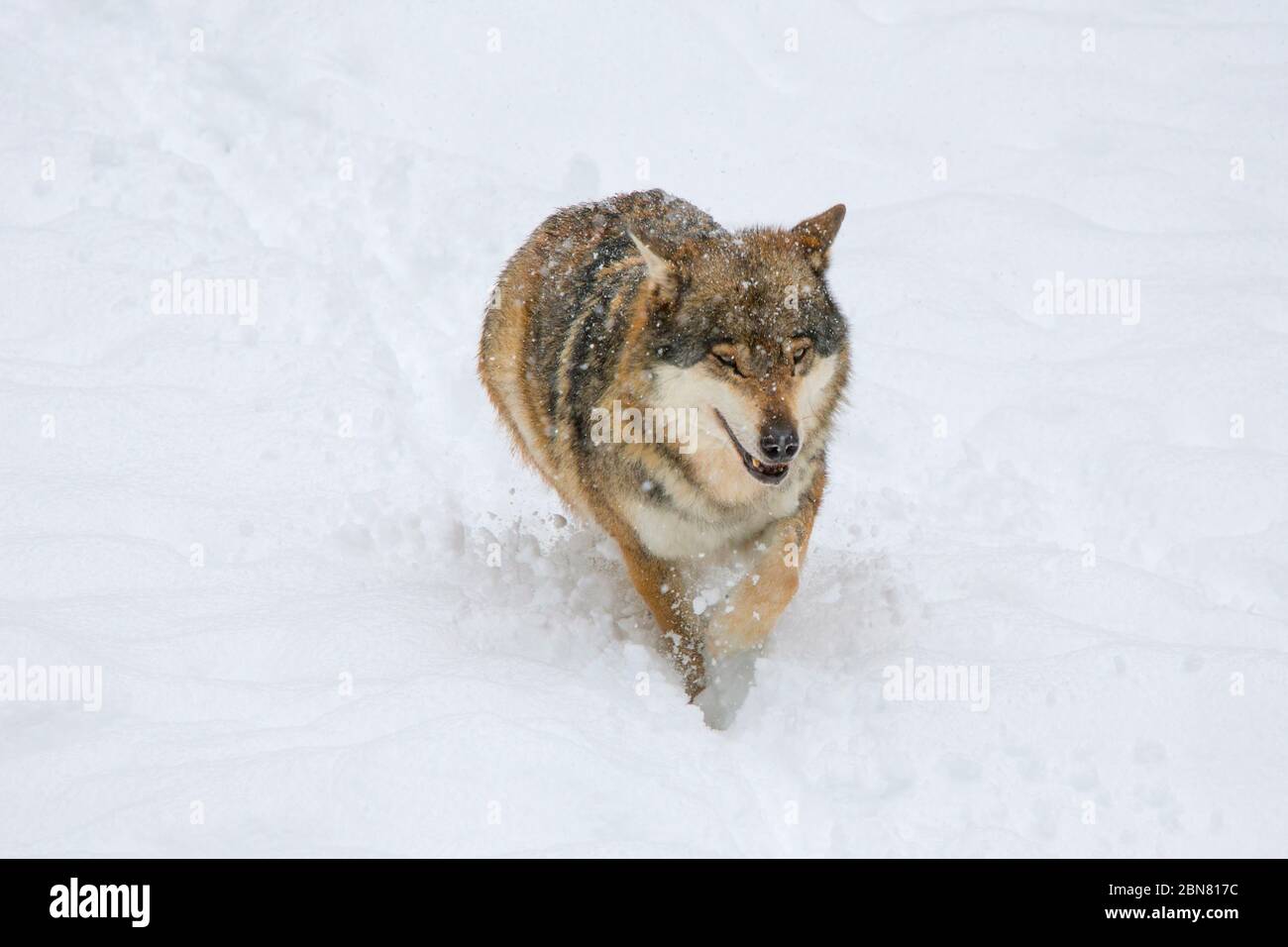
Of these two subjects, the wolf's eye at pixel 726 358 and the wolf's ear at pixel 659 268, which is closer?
the wolf's eye at pixel 726 358

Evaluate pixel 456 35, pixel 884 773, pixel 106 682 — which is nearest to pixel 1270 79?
pixel 456 35

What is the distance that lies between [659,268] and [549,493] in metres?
1.93

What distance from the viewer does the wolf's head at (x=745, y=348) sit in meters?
4.07

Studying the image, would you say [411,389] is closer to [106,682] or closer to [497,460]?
[497,460]

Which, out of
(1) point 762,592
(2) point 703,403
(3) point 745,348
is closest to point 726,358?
(3) point 745,348

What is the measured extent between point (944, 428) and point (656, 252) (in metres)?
2.49

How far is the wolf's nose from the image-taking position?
3926 millimetres

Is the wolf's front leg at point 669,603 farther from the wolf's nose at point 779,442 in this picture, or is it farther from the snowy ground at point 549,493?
the wolf's nose at point 779,442

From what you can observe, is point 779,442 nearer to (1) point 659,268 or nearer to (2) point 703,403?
(2) point 703,403

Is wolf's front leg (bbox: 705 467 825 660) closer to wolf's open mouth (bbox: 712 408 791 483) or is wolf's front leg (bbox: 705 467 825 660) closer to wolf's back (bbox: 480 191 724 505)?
wolf's open mouth (bbox: 712 408 791 483)

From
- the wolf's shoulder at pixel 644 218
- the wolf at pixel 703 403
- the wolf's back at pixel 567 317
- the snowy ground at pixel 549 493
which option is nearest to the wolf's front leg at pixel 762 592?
the wolf at pixel 703 403

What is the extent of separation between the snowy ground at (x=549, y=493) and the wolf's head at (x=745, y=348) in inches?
34.8

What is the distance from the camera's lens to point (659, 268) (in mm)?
4340

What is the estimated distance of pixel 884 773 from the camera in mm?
3936
